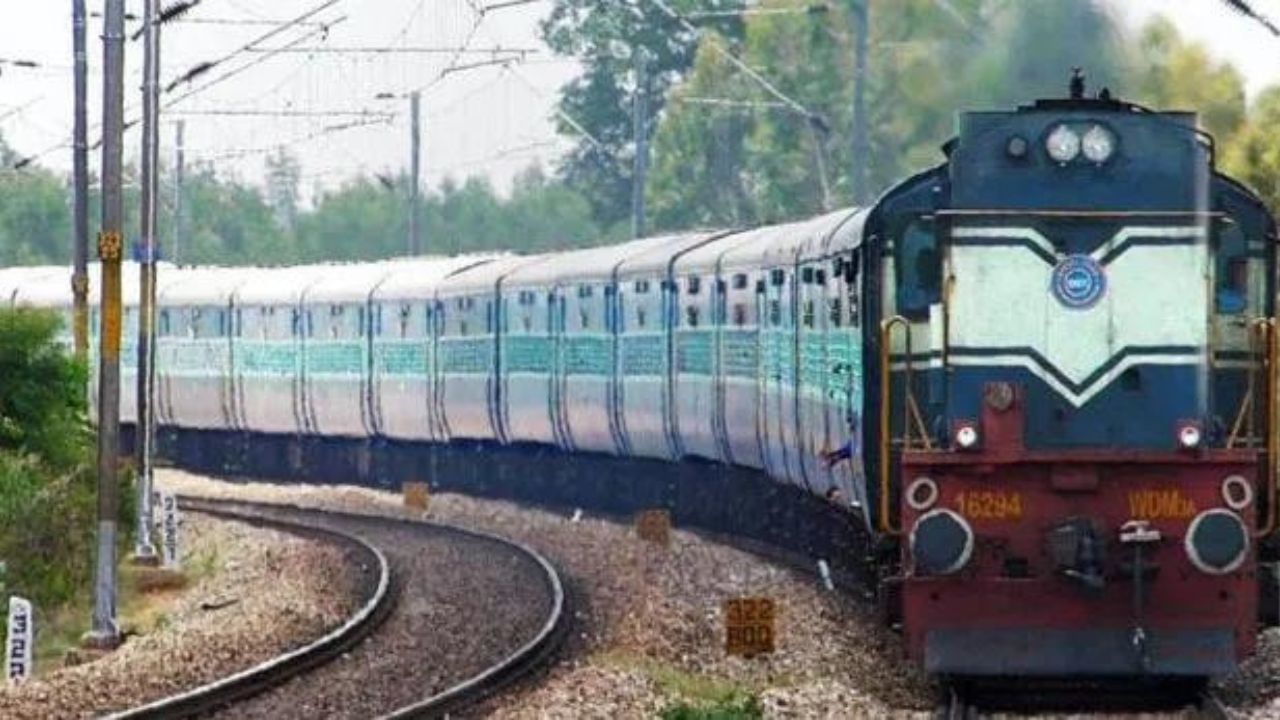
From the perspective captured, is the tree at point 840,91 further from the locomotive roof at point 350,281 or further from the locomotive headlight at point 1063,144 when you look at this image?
the locomotive headlight at point 1063,144

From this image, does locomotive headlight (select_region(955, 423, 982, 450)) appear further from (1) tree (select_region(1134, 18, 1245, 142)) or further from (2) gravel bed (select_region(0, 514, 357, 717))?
(1) tree (select_region(1134, 18, 1245, 142))

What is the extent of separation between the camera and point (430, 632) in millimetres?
22266

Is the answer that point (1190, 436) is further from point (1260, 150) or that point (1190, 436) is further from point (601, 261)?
point (601, 261)

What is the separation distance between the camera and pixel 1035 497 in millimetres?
16328

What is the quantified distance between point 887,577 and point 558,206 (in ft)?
233

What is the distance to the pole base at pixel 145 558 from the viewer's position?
29078 millimetres

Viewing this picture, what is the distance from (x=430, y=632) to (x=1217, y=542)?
25.0ft

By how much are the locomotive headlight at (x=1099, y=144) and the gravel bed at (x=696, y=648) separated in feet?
9.96

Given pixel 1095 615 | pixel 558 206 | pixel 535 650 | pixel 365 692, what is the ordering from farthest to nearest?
pixel 558 206
pixel 535 650
pixel 365 692
pixel 1095 615

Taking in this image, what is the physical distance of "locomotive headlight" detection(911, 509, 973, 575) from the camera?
637 inches

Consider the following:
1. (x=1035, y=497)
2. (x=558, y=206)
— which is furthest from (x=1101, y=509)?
(x=558, y=206)

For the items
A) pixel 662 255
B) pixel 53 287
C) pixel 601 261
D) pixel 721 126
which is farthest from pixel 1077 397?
pixel 721 126

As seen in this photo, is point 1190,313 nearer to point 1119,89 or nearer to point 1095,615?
point 1095,615

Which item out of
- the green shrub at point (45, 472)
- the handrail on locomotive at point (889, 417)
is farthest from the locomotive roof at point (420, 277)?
the handrail on locomotive at point (889, 417)
